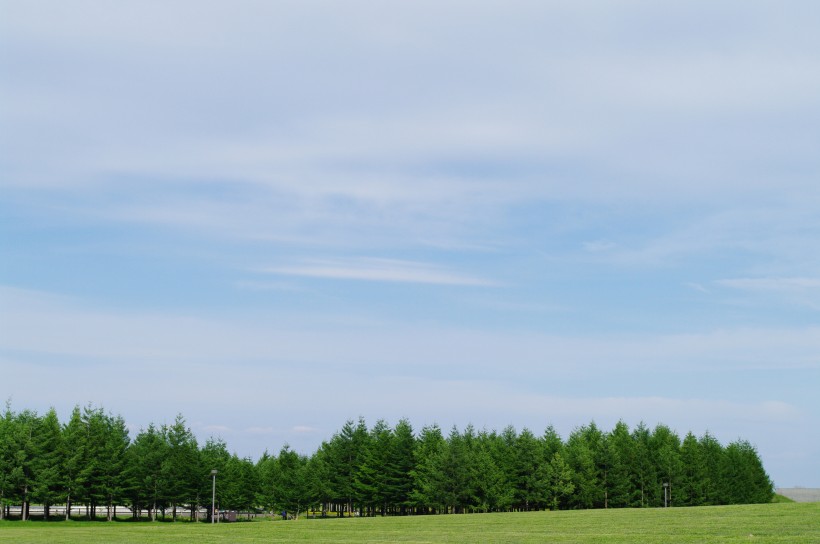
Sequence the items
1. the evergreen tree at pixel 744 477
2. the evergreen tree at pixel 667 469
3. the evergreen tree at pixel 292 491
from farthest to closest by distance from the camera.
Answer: the evergreen tree at pixel 744 477, the evergreen tree at pixel 667 469, the evergreen tree at pixel 292 491

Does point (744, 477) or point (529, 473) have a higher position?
point (529, 473)

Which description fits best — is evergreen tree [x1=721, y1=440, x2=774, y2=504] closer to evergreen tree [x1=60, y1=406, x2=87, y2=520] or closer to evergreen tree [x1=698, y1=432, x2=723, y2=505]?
evergreen tree [x1=698, y1=432, x2=723, y2=505]

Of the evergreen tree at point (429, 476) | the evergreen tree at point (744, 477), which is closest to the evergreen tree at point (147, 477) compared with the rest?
the evergreen tree at point (429, 476)

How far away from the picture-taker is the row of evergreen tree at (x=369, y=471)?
295 ft

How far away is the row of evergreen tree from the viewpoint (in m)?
90.0

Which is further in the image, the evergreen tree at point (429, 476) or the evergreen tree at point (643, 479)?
the evergreen tree at point (643, 479)

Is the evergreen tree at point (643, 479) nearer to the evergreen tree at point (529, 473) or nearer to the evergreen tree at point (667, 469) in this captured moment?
the evergreen tree at point (667, 469)

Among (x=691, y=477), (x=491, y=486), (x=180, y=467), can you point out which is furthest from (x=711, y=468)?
(x=180, y=467)

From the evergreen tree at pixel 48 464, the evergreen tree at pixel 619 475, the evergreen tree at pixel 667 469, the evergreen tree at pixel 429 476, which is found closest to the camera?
the evergreen tree at pixel 48 464

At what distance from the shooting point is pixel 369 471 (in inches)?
3863

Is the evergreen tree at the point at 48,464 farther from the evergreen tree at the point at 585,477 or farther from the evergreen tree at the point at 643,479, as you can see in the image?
the evergreen tree at the point at 643,479

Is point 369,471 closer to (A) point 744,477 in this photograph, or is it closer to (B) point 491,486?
(B) point 491,486

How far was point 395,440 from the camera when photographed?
3976 inches

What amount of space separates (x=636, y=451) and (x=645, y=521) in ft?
211
